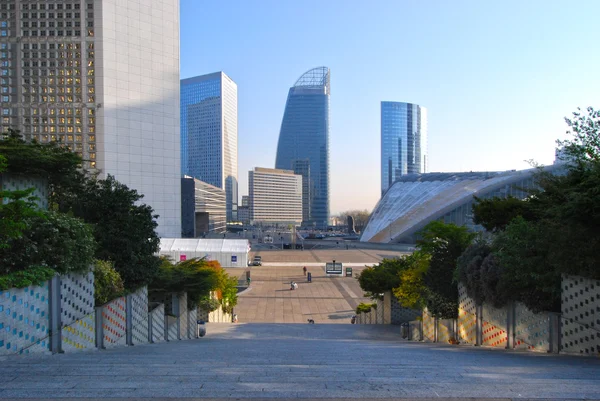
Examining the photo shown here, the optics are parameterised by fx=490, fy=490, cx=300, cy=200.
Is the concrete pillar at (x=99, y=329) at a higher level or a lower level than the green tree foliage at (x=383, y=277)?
higher

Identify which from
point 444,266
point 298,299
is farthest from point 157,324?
point 298,299

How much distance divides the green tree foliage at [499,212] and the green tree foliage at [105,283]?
38.6 ft

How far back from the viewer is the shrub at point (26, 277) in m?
7.09

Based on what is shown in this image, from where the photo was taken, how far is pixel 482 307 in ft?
41.3

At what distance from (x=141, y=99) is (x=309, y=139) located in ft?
405

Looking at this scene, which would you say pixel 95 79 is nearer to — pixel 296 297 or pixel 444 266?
pixel 296 297

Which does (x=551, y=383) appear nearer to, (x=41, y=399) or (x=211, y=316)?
(x=41, y=399)

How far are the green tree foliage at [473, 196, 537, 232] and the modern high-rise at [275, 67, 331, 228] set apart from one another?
147536 millimetres

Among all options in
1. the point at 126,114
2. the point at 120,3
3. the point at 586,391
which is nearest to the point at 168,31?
the point at 120,3

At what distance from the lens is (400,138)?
181500mm

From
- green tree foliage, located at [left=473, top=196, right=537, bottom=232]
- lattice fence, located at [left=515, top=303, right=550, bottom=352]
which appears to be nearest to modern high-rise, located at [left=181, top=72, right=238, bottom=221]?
green tree foliage, located at [left=473, top=196, right=537, bottom=232]

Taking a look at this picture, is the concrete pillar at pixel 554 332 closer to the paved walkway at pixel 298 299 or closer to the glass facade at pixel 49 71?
the paved walkway at pixel 298 299

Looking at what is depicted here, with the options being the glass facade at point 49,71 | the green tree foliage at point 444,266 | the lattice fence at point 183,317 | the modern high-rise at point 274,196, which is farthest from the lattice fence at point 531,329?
the modern high-rise at point 274,196

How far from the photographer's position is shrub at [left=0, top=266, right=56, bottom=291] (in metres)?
7.09
